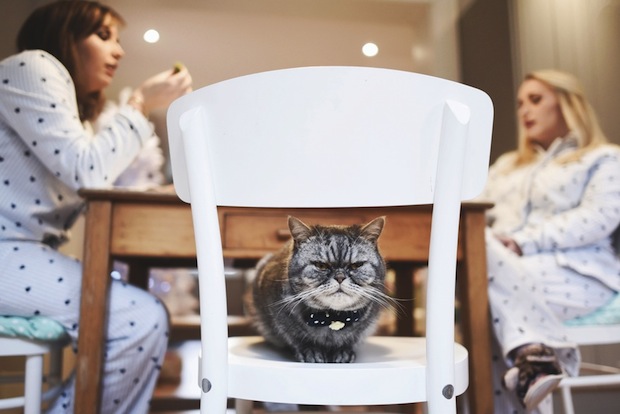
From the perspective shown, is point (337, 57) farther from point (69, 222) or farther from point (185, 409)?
point (185, 409)

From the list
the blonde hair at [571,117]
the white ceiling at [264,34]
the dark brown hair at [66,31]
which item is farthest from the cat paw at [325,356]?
the white ceiling at [264,34]

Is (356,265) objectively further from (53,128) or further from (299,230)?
(53,128)

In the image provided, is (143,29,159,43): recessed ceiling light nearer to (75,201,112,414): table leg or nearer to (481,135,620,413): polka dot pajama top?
(75,201,112,414): table leg

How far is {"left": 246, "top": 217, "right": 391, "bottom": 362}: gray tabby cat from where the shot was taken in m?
0.67

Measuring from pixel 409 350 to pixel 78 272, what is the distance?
2.20 ft

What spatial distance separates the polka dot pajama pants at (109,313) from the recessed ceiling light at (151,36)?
113cm

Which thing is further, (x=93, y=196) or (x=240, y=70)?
(x=240, y=70)

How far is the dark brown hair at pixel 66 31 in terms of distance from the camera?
1370 mm

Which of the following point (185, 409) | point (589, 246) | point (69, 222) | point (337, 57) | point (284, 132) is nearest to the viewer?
point (284, 132)

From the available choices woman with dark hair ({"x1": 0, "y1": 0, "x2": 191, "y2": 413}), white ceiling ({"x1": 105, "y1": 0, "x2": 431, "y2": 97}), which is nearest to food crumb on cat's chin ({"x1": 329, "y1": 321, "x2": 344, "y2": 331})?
woman with dark hair ({"x1": 0, "y1": 0, "x2": 191, "y2": 413})

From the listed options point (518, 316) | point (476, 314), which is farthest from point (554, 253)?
point (476, 314)

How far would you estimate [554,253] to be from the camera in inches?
54.3

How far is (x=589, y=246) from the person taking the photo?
1389 millimetres

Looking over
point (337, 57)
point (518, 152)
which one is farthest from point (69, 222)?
point (518, 152)
